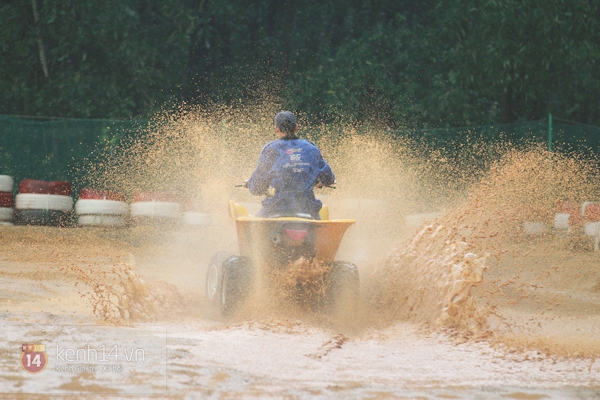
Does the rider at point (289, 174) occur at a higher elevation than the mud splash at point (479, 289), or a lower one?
higher

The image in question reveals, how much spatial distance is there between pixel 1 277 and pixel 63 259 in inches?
79.9

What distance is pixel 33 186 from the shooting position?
1551cm

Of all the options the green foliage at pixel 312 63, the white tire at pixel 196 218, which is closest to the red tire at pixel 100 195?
the white tire at pixel 196 218

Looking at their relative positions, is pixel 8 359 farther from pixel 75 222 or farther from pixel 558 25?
pixel 558 25

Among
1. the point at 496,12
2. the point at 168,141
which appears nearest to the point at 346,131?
the point at 168,141

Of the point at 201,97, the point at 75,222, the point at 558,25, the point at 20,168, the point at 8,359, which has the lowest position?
the point at 8,359

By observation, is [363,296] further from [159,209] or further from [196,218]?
[159,209]

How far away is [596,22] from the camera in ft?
63.1

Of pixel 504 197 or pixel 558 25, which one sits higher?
pixel 558 25

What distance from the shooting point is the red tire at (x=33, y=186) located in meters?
15.5

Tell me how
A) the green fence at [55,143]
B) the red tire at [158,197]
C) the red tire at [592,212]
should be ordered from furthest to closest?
the green fence at [55,143] < the red tire at [158,197] < the red tire at [592,212]

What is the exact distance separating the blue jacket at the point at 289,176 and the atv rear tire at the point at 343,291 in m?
0.58

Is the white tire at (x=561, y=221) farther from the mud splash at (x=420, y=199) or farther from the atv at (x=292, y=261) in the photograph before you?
the atv at (x=292, y=261)

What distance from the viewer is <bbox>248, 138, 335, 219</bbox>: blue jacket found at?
756 cm
